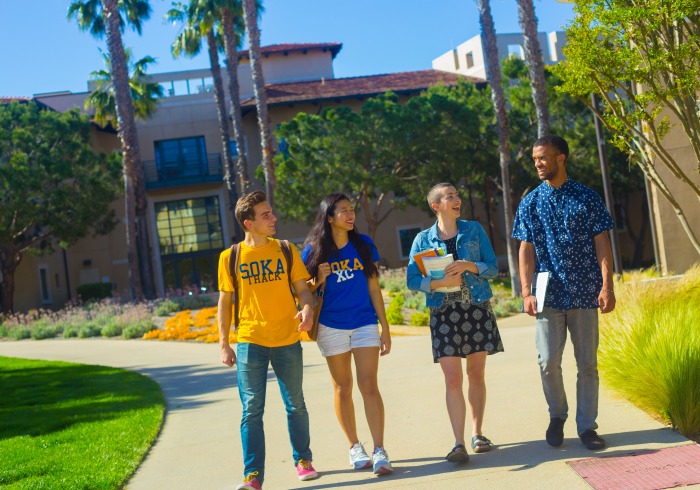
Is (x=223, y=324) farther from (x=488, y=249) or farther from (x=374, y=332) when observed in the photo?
(x=488, y=249)

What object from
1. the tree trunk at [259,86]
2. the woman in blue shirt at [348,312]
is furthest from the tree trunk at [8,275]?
the woman in blue shirt at [348,312]

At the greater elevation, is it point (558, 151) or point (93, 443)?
point (558, 151)

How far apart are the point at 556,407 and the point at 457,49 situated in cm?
4675

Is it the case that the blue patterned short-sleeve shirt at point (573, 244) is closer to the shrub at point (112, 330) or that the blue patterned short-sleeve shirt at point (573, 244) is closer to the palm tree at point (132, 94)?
the shrub at point (112, 330)

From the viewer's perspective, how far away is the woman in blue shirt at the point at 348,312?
19.6 feet

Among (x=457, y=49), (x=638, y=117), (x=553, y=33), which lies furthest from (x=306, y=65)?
(x=638, y=117)

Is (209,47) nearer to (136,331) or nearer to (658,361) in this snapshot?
(136,331)

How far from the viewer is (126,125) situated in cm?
2839

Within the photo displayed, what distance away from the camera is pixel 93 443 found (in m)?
7.99

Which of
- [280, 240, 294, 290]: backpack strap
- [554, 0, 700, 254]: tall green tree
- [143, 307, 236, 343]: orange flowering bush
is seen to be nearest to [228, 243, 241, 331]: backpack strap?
[280, 240, 294, 290]: backpack strap

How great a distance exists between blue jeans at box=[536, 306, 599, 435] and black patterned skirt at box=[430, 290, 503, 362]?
333 mm

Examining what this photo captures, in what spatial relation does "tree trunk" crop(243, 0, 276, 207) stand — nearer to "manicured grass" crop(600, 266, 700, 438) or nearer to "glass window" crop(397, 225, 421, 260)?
"glass window" crop(397, 225, 421, 260)

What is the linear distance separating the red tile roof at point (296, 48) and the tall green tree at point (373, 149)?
47.1 feet

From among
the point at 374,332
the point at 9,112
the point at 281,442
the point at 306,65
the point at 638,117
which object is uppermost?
the point at 306,65
